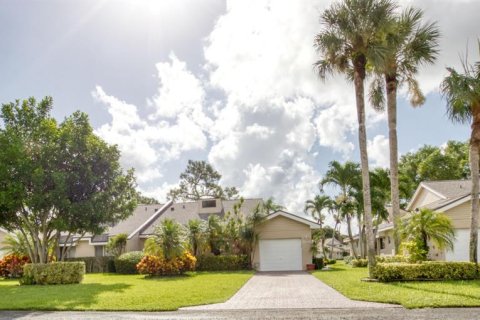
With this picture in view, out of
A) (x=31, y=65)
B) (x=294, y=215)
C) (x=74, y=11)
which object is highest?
(x=74, y=11)

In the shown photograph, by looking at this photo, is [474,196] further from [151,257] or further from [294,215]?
[151,257]

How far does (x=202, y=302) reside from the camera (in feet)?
39.5

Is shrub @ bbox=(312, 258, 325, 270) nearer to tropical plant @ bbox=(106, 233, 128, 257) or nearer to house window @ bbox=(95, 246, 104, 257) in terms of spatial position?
tropical plant @ bbox=(106, 233, 128, 257)

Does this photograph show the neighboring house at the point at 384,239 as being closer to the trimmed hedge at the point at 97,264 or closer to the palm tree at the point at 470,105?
the palm tree at the point at 470,105

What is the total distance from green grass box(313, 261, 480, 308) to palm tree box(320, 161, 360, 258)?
18569mm

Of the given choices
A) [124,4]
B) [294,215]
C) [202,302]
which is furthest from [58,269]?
[294,215]

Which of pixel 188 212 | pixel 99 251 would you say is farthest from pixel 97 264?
pixel 188 212

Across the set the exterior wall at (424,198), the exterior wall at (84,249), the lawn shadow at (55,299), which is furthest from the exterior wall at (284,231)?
the lawn shadow at (55,299)

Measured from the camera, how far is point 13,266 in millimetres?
25562

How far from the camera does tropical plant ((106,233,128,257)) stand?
101ft

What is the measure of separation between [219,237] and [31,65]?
16962 millimetres

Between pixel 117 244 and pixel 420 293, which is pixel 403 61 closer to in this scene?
pixel 420 293

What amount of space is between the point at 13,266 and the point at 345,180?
25.7 meters

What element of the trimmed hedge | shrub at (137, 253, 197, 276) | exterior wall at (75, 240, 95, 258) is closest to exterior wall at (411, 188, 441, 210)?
shrub at (137, 253, 197, 276)
